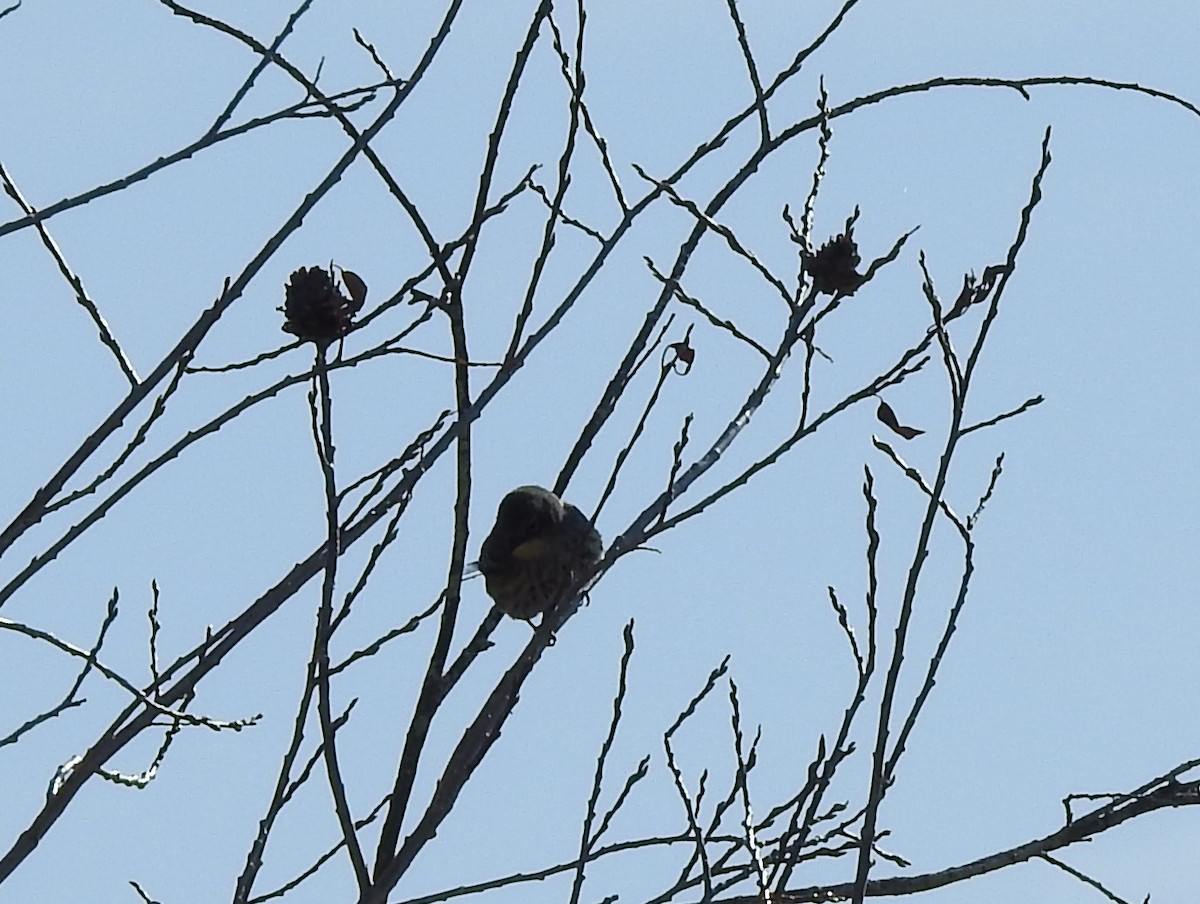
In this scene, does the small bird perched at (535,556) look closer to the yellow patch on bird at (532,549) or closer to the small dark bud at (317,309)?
the yellow patch on bird at (532,549)

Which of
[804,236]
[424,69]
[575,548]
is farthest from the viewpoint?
[575,548]

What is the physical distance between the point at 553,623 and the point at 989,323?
3.50 ft

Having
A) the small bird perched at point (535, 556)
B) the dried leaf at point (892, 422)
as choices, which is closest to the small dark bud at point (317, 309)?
the dried leaf at point (892, 422)

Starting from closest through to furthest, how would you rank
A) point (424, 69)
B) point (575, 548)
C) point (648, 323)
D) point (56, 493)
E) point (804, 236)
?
1. point (56, 493)
2. point (424, 69)
3. point (648, 323)
4. point (804, 236)
5. point (575, 548)

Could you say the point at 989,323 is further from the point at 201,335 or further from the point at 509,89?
the point at 201,335

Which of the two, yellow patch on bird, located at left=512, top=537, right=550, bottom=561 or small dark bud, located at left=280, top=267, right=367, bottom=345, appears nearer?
small dark bud, located at left=280, top=267, right=367, bottom=345

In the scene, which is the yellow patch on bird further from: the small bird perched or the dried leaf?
the dried leaf

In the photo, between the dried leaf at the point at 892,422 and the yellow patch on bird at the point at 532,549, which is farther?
the yellow patch on bird at the point at 532,549

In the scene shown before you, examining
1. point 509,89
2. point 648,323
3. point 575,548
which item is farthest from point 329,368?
point 575,548

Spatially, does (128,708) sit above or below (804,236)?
below

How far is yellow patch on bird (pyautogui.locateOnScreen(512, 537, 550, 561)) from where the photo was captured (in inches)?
273

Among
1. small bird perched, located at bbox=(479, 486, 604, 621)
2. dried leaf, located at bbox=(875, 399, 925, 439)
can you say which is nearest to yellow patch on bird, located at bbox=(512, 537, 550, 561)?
small bird perched, located at bbox=(479, 486, 604, 621)

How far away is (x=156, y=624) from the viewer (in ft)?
13.8

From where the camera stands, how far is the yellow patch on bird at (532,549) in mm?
6926
